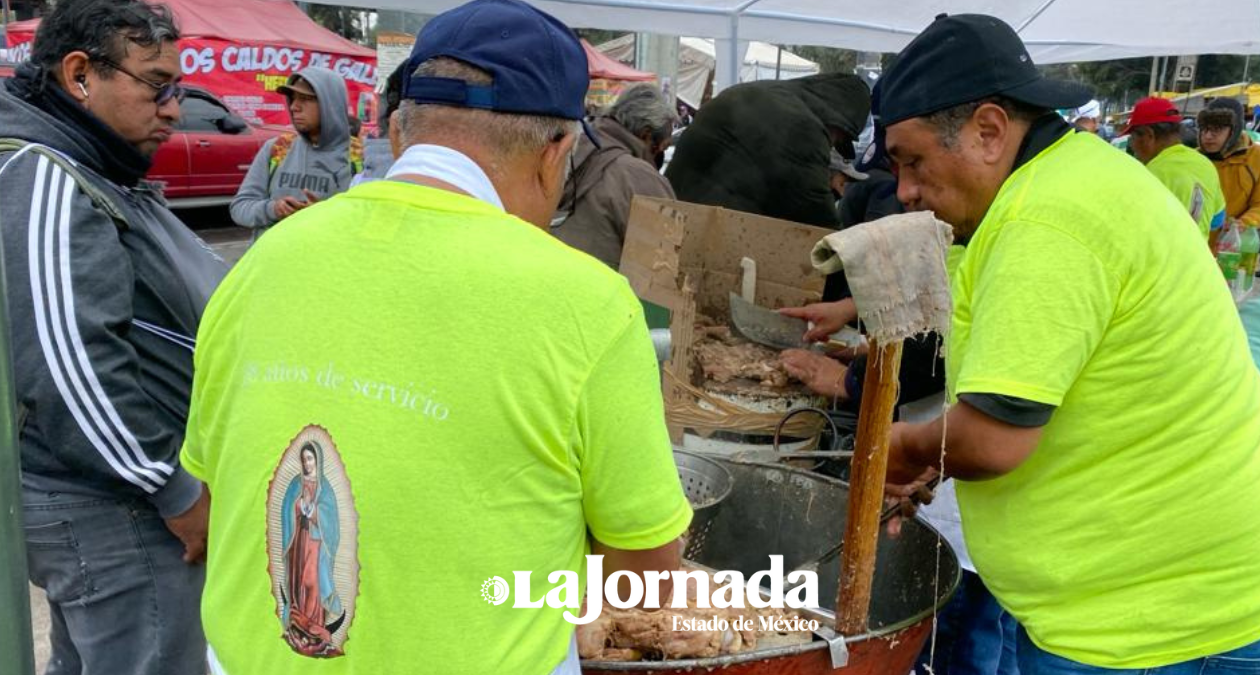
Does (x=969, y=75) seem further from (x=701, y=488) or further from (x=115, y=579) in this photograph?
(x=115, y=579)

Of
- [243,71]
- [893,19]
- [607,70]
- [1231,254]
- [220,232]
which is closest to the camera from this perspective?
[1231,254]

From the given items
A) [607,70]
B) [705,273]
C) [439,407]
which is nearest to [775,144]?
[705,273]

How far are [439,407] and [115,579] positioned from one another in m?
1.23

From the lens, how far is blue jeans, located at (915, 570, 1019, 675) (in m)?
2.58

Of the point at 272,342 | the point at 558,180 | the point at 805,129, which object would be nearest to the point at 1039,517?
the point at 558,180

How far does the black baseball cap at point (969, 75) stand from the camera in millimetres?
1595

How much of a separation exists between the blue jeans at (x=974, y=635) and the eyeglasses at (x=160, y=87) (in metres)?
2.19

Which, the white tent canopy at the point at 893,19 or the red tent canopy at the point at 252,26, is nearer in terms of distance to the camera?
the white tent canopy at the point at 893,19

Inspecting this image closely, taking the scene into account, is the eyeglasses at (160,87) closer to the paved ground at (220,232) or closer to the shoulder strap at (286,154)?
the shoulder strap at (286,154)

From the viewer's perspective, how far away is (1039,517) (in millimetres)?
1613

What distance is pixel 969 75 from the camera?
1.60m

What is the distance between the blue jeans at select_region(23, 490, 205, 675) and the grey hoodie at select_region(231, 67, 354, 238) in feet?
9.63

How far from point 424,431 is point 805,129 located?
10.7ft

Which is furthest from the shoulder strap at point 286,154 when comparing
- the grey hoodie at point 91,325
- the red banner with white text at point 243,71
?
the red banner with white text at point 243,71
